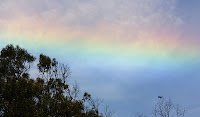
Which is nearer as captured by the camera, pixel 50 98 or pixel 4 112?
pixel 4 112

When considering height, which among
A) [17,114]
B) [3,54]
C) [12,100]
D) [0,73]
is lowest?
[17,114]

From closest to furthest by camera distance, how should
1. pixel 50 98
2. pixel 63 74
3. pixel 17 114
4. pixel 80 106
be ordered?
pixel 17 114 < pixel 50 98 < pixel 80 106 < pixel 63 74

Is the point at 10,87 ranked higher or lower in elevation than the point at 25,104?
higher

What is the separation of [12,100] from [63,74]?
671 centimetres

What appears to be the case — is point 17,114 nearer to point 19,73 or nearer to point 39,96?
point 39,96

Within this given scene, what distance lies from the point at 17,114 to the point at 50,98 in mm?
2425

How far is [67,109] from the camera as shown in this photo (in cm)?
1627

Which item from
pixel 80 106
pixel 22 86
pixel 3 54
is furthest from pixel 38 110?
pixel 3 54

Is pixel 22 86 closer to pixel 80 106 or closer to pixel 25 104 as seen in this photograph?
pixel 25 104

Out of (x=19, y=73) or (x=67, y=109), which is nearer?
(x=67, y=109)


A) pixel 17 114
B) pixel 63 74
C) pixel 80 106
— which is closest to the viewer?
pixel 17 114

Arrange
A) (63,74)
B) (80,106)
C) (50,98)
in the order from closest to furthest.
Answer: (50,98) → (80,106) → (63,74)

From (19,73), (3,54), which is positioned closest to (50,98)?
(19,73)

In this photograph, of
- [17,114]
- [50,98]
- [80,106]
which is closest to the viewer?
[17,114]
